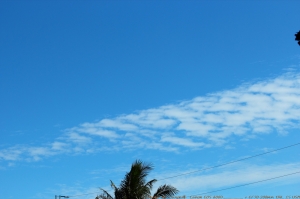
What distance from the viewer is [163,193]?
3181 centimetres

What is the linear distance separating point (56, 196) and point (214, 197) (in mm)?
26457

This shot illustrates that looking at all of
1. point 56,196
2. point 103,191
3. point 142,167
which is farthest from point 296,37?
point 56,196

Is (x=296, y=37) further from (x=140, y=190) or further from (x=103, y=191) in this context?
(x=103, y=191)

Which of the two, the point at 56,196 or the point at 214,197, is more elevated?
the point at 56,196

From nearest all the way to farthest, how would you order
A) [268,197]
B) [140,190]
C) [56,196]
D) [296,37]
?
[296,37]
[140,190]
[268,197]
[56,196]

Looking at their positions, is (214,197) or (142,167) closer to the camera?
(142,167)

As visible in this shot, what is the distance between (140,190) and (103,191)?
2.84m

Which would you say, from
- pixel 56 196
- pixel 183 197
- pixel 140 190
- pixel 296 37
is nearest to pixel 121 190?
pixel 140 190

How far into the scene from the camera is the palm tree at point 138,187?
31.6 m

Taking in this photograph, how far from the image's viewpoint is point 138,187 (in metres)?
31.7

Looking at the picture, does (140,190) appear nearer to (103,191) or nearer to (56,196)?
(103,191)

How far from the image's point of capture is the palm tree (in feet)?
104

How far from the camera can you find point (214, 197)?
3547 cm

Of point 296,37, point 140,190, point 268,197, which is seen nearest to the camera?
point 296,37
